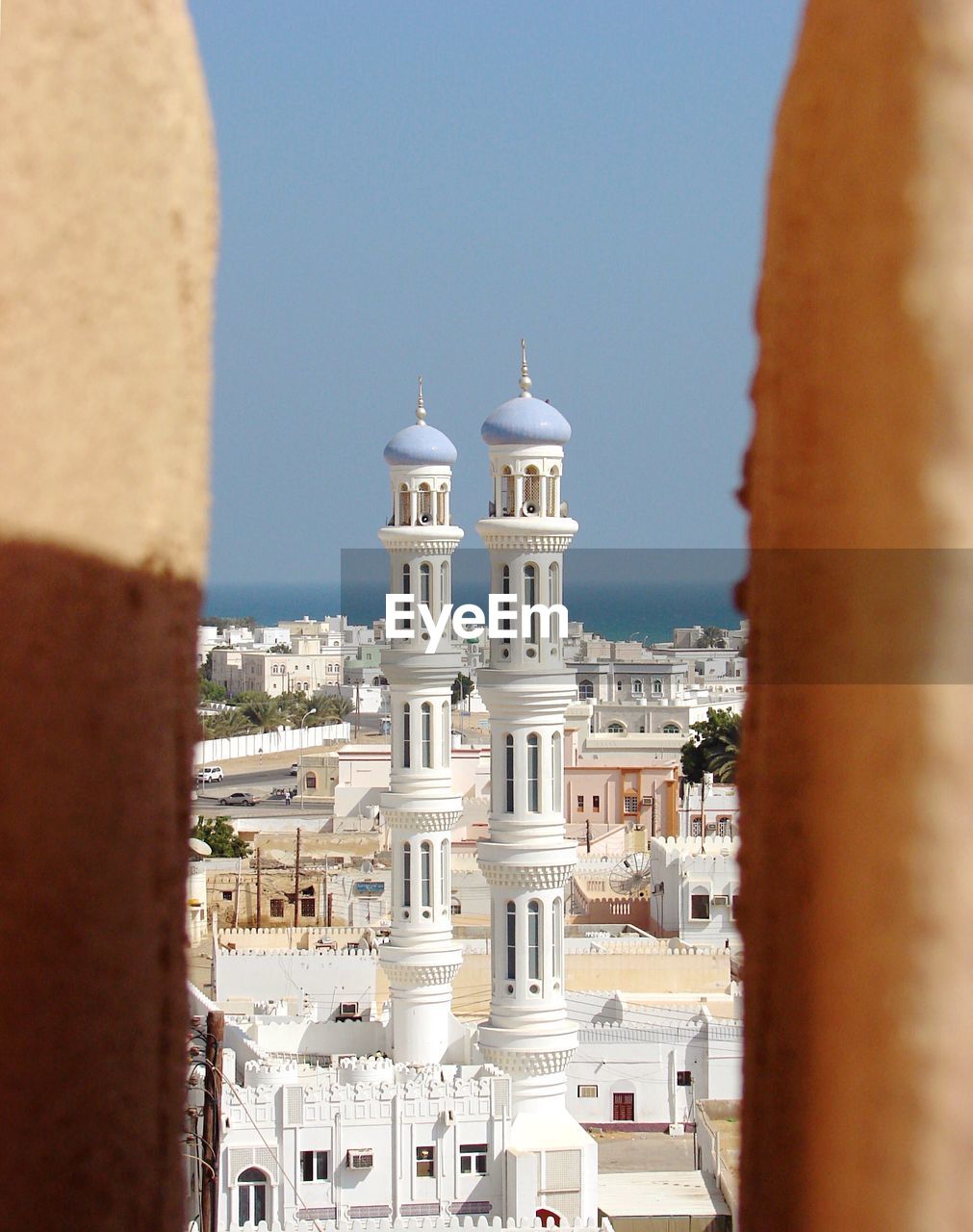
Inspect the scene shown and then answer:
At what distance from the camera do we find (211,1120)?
7.51 m

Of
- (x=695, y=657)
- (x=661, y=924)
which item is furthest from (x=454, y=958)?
(x=695, y=657)

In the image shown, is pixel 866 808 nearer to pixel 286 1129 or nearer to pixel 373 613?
pixel 286 1129

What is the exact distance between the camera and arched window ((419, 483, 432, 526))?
14.7 metres

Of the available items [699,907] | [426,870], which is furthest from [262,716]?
[426,870]

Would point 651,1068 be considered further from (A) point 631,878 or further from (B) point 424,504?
(A) point 631,878

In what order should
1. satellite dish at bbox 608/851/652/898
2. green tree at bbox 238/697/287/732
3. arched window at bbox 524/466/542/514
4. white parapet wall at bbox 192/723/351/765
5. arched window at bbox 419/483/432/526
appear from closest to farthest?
arched window at bbox 524/466/542/514 < arched window at bbox 419/483/432/526 < satellite dish at bbox 608/851/652/898 < white parapet wall at bbox 192/723/351/765 < green tree at bbox 238/697/287/732

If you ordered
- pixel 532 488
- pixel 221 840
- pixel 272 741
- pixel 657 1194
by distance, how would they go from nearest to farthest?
1. pixel 657 1194
2. pixel 532 488
3. pixel 221 840
4. pixel 272 741

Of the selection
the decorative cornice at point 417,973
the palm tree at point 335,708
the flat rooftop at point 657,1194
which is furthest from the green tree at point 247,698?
the flat rooftop at point 657,1194

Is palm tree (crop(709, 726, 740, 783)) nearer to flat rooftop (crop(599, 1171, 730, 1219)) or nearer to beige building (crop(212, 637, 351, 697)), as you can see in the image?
flat rooftop (crop(599, 1171, 730, 1219))

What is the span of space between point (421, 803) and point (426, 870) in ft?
1.85

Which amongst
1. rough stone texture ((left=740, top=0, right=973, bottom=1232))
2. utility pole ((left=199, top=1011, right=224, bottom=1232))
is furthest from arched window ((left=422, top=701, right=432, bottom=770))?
rough stone texture ((left=740, top=0, right=973, bottom=1232))

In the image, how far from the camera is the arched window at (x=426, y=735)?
47.7 ft

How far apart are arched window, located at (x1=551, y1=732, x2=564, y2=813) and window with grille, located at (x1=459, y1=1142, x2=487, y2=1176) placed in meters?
2.32

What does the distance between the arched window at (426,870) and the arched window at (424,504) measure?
8.05ft
